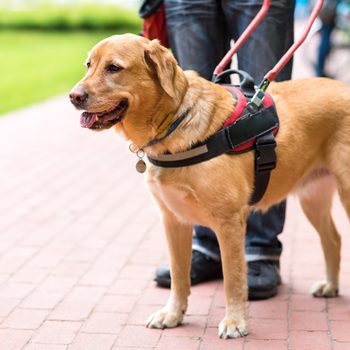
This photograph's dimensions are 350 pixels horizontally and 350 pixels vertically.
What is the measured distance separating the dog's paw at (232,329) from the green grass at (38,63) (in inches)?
374

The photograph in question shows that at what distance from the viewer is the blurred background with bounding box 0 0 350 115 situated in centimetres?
1341

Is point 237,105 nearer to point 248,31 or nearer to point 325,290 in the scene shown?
point 248,31

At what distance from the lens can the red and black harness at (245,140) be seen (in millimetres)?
3830

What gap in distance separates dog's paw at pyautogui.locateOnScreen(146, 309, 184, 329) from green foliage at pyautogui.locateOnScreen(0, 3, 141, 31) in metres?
24.1

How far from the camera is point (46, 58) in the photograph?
20547 mm

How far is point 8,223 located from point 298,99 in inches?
124

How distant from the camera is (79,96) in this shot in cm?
351

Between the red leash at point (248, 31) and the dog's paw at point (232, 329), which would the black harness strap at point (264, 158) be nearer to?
the red leash at point (248, 31)

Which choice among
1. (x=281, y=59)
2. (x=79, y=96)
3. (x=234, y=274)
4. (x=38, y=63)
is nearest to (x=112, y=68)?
(x=79, y=96)

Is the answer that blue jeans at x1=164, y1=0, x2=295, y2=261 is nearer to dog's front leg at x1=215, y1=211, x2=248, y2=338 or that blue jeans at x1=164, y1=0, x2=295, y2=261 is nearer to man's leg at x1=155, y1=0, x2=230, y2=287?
man's leg at x1=155, y1=0, x2=230, y2=287

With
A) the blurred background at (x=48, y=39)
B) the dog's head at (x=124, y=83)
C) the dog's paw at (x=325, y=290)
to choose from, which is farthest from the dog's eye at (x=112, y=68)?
the blurred background at (x=48, y=39)

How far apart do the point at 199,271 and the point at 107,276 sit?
636mm

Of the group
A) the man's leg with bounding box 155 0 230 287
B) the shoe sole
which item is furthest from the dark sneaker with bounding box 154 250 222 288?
the shoe sole

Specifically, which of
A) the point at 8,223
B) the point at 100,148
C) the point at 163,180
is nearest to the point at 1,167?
the point at 100,148
